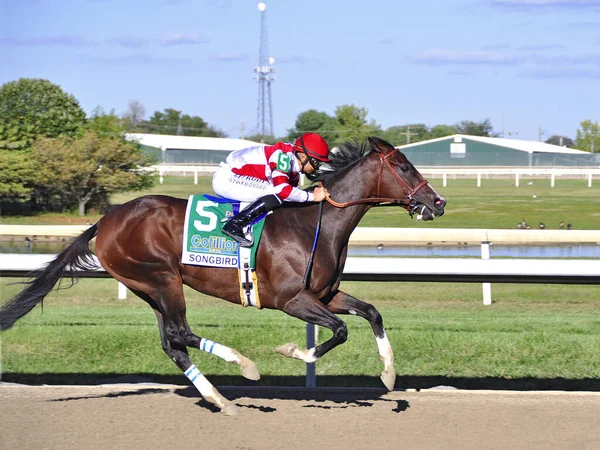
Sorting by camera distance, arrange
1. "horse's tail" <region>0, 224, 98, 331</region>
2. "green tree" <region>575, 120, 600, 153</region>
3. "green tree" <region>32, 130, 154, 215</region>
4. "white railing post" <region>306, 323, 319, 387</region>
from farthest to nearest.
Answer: "green tree" <region>575, 120, 600, 153</region> → "green tree" <region>32, 130, 154, 215</region> → "white railing post" <region>306, 323, 319, 387</region> → "horse's tail" <region>0, 224, 98, 331</region>

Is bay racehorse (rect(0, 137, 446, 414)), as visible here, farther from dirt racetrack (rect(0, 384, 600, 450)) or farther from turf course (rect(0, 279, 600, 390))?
turf course (rect(0, 279, 600, 390))

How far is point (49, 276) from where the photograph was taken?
5.70 m

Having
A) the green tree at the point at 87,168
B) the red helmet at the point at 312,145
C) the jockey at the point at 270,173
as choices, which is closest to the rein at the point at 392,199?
the jockey at the point at 270,173

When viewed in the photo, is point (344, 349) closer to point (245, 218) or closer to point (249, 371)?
point (249, 371)

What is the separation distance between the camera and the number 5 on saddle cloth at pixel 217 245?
17.4ft

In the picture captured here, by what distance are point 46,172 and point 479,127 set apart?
3614 cm

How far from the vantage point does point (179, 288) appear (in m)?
5.41

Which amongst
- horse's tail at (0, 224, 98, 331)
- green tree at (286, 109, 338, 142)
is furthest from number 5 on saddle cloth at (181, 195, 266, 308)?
green tree at (286, 109, 338, 142)

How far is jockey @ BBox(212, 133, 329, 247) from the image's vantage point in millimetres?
5293

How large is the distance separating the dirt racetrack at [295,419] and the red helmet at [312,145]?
162 centimetres

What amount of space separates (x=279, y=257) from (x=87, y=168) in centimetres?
1778

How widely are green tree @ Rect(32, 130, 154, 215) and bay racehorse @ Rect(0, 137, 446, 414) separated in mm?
15634

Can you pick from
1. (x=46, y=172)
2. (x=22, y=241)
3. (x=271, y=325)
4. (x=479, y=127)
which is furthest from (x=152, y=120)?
(x=271, y=325)

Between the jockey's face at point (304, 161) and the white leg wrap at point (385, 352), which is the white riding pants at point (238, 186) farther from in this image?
the white leg wrap at point (385, 352)
